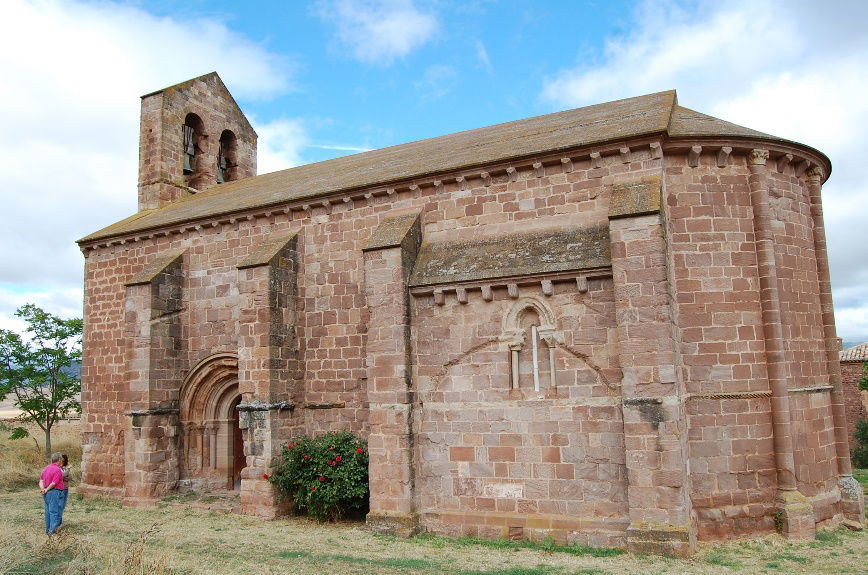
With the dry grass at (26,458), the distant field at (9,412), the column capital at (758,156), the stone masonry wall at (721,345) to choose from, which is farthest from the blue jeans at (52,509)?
the distant field at (9,412)

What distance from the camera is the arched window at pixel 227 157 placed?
2100cm

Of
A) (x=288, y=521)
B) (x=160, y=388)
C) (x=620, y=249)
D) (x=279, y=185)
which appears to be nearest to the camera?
(x=620, y=249)

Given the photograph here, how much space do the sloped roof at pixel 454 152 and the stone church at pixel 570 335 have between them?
0.11 metres

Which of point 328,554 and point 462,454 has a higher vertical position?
point 462,454

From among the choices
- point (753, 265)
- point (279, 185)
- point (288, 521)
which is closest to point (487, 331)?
point (753, 265)

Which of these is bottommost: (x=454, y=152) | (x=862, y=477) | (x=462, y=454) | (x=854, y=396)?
(x=862, y=477)

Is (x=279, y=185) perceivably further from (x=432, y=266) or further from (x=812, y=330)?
(x=812, y=330)

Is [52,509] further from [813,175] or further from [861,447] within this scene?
[861,447]

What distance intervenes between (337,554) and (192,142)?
1485 centimetres

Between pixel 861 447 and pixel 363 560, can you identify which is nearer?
pixel 363 560

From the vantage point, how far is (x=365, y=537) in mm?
10586

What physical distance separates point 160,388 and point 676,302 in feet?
35.7

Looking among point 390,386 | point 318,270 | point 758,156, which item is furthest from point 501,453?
point 758,156

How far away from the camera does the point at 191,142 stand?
2011 cm
